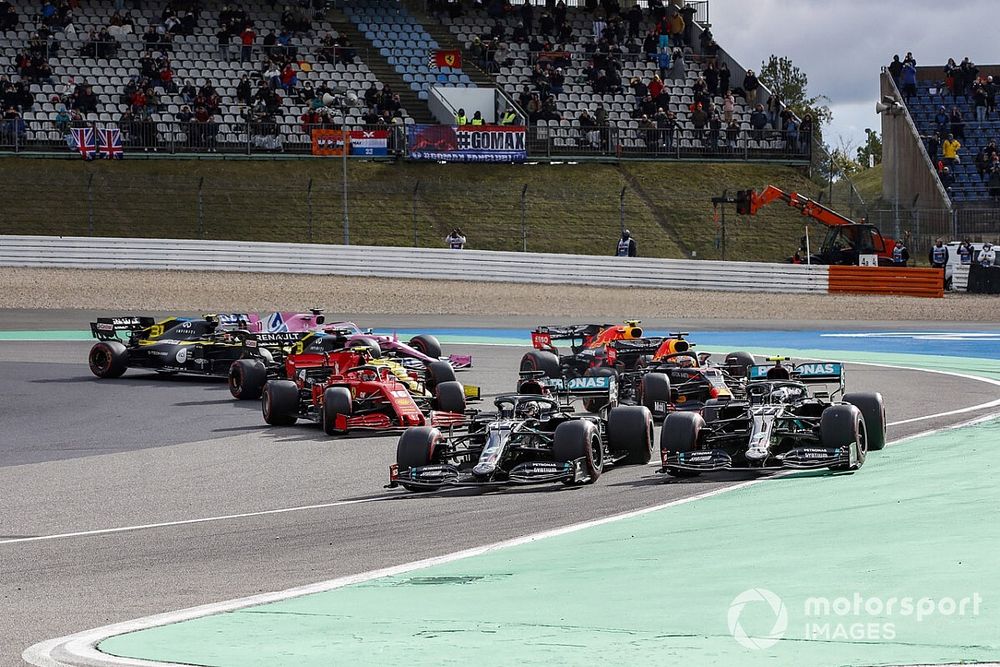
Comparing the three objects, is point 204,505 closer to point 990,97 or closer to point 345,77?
point 345,77

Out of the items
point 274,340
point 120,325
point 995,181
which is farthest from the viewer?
point 995,181


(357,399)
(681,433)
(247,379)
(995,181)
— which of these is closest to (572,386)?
(681,433)

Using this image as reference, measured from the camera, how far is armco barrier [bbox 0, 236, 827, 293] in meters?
35.6

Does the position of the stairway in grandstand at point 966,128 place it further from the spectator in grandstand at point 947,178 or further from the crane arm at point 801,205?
the crane arm at point 801,205

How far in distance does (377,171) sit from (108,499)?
30976 millimetres

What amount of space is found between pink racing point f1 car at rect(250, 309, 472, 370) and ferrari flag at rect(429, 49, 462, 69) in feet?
80.3

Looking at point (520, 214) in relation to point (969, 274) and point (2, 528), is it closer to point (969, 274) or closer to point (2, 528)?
point (969, 274)

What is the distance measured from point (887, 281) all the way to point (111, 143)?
21.5 metres

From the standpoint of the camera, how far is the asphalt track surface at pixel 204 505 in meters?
8.29

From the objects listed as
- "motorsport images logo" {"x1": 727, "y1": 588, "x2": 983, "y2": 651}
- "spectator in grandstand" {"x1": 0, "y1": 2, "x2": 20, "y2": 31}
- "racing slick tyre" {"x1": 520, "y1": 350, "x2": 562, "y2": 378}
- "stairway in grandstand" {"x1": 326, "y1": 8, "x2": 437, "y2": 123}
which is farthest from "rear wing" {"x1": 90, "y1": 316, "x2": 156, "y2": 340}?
"spectator in grandstand" {"x1": 0, "y1": 2, "x2": 20, "y2": 31}

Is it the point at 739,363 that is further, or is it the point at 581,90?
the point at 581,90

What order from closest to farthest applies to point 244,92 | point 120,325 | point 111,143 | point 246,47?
point 120,325 → point 111,143 → point 244,92 → point 246,47

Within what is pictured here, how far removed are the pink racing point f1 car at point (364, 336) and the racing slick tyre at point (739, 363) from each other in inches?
155

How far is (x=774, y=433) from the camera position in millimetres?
12992
